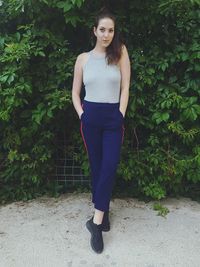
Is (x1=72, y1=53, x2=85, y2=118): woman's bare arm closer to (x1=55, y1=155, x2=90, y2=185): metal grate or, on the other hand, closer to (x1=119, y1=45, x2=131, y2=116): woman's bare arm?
(x1=119, y1=45, x2=131, y2=116): woman's bare arm

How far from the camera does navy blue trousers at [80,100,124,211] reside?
323cm

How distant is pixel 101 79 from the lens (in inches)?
124

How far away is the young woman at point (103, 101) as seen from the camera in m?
3.16

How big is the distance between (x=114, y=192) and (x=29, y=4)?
2077 mm

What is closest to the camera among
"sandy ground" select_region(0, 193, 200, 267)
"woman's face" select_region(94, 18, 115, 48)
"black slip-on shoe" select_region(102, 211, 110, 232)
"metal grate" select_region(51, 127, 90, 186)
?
"woman's face" select_region(94, 18, 115, 48)

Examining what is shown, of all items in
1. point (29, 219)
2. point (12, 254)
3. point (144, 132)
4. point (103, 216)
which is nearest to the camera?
point (12, 254)

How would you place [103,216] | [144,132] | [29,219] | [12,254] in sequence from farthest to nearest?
[144,132] → [29,219] → [103,216] → [12,254]

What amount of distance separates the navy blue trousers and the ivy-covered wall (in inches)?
20.4

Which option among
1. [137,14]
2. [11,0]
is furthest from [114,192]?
[11,0]

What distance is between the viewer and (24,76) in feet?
12.2

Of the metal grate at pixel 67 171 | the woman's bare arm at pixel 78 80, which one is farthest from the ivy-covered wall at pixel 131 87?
the woman's bare arm at pixel 78 80

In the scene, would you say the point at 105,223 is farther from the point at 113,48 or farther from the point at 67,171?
the point at 113,48

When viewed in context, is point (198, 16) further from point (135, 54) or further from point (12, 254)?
point (12, 254)

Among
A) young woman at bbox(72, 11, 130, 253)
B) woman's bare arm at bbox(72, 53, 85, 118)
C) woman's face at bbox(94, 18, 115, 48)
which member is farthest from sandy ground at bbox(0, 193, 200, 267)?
woman's face at bbox(94, 18, 115, 48)
